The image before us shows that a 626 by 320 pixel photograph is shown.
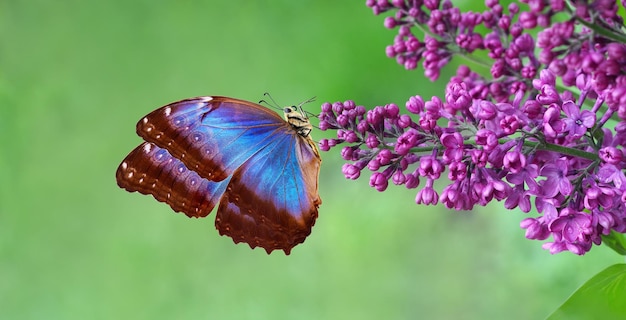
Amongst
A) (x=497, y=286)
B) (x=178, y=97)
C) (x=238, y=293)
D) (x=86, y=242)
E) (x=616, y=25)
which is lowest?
(x=497, y=286)

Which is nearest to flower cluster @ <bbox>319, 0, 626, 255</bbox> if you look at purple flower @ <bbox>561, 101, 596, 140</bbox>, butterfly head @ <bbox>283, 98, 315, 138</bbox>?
purple flower @ <bbox>561, 101, 596, 140</bbox>

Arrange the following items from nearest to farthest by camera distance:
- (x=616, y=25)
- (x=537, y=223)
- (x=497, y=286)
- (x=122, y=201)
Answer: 1. (x=616, y=25)
2. (x=537, y=223)
3. (x=497, y=286)
4. (x=122, y=201)

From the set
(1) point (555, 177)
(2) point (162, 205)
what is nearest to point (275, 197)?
(1) point (555, 177)

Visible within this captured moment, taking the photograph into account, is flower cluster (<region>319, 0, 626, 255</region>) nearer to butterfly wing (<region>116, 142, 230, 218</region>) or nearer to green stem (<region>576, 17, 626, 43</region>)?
green stem (<region>576, 17, 626, 43</region>)

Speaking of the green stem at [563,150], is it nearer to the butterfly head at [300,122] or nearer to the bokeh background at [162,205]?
the butterfly head at [300,122]

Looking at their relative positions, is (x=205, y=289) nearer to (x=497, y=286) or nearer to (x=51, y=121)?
(x=51, y=121)

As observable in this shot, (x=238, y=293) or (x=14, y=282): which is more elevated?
(x=14, y=282)

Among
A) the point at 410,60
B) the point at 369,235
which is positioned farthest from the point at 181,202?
the point at 369,235

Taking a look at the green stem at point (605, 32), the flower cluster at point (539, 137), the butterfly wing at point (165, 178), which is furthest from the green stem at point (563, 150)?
the butterfly wing at point (165, 178)
